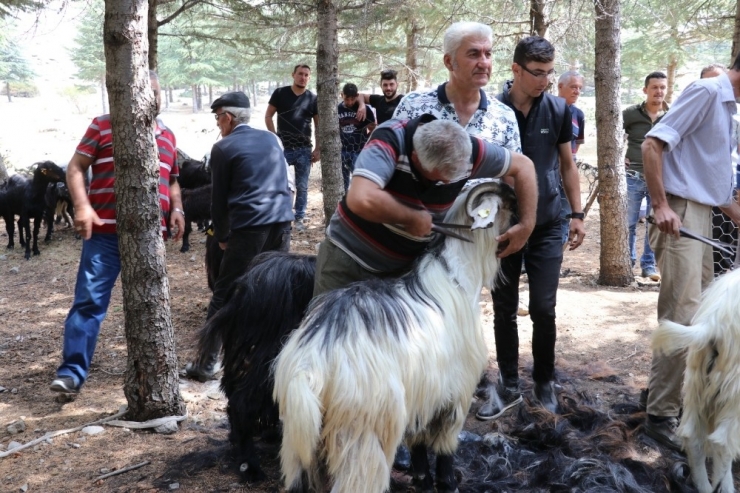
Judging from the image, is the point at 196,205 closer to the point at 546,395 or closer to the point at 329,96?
the point at 329,96

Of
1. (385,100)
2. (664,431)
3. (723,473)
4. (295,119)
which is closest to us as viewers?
(723,473)

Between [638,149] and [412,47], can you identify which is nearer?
[638,149]

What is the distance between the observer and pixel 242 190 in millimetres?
5016

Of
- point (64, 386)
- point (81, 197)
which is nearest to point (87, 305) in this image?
point (64, 386)

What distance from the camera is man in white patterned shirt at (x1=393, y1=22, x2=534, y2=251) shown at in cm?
356

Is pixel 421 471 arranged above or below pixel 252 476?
above

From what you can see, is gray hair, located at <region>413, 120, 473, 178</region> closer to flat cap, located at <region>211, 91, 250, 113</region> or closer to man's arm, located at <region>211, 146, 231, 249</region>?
man's arm, located at <region>211, 146, 231, 249</region>

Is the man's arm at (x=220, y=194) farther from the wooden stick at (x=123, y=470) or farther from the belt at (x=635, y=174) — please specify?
the belt at (x=635, y=174)

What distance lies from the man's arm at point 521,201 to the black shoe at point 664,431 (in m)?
1.56

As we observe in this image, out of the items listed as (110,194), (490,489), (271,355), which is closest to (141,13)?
(110,194)

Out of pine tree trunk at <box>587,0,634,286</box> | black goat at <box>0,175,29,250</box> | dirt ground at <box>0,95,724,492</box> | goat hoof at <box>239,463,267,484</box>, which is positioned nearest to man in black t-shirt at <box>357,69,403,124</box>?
dirt ground at <box>0,95,724,492</box>

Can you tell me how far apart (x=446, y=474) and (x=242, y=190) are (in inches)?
108

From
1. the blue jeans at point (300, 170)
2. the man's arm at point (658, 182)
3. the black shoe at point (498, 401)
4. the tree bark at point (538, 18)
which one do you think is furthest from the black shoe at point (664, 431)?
the blue jeans at point (300, 170)

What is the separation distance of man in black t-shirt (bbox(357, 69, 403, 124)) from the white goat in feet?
25.0
